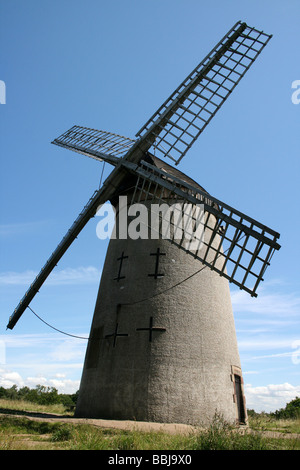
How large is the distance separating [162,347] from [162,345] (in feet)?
0.16

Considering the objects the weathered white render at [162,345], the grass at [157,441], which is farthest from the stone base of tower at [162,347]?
the grass at [157,441]

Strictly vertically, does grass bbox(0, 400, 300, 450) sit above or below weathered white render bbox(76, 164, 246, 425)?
below

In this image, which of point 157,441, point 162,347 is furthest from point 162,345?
point 157,441

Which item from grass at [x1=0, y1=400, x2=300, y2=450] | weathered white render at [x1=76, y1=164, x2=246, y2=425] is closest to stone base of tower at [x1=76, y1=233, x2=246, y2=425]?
weathered white render at [x1=76, y1=164, x2=246, y2=425]

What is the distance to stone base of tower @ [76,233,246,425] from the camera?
318 inches

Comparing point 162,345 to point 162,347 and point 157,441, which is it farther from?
point 157,441

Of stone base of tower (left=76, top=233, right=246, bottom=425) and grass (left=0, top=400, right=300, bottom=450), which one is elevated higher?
stone base of tower (left=76, top=233, right=246, bottom=425)

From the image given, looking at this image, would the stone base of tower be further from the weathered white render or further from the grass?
the grass

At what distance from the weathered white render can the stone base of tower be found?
0.02m

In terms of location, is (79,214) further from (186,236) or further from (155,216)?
(186,236)

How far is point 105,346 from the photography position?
30.6 ft

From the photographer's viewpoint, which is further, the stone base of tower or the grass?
the stone base of tower

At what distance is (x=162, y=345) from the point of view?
8.45m
